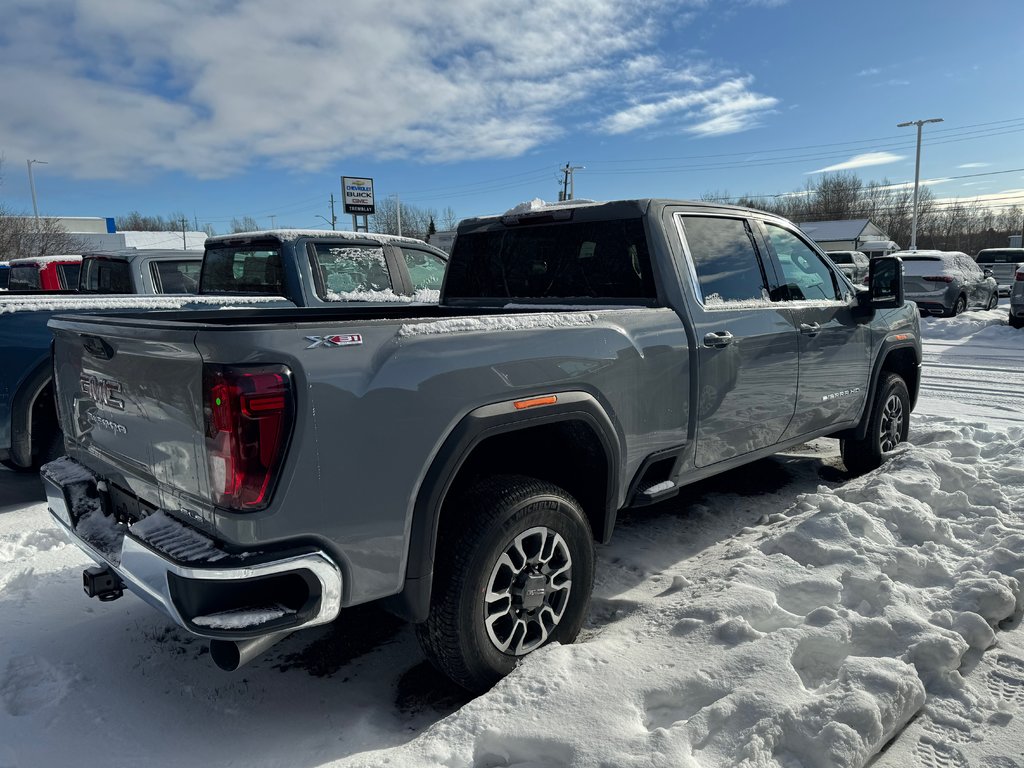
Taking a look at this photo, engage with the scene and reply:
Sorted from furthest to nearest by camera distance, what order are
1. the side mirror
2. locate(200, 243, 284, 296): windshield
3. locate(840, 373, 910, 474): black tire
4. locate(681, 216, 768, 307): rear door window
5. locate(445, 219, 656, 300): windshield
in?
locate(200, 243, 284, 296): windshield
locate(840, 373, 910, 474): black tire
the side mirror
locate(681, 216, 768, 307): rear door window
locate(445, 219, 656, 300): windshield

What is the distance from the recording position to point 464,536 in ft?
8.45

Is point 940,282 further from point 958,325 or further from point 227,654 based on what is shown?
point 227,654

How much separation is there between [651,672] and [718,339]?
1.72 metres

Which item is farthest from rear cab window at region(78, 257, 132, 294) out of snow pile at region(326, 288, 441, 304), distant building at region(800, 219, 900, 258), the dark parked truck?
distant building at region(800, 219, 900, 258)

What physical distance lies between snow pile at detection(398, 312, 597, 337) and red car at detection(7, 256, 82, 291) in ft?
45.8

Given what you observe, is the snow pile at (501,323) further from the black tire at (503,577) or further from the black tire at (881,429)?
the black tire at (881,429)

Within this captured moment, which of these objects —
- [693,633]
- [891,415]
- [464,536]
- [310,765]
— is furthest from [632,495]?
[891,415]

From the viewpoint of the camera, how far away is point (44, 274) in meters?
14.1

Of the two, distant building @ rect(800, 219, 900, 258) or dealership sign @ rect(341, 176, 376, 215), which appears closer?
dealership sign @ rect(341, 176, 376, 215)

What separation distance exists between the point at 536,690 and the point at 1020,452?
475cm

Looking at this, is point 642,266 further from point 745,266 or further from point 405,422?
point 405,422

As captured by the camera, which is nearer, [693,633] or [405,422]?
[405,422]

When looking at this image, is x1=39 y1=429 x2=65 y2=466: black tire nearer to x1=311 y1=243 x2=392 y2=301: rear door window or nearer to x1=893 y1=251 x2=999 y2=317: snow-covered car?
x1=311 y1=243 x2=392 y2=301: rear door window

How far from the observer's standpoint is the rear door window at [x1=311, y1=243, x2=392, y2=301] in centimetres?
677
